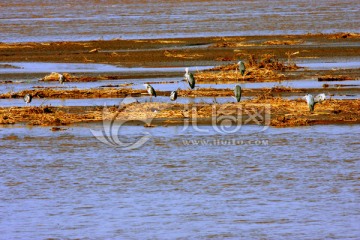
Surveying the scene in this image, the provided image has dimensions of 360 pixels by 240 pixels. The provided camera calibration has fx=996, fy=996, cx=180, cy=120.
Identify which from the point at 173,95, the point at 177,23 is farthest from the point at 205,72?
the point at 177,23

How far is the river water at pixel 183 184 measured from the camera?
10875mm

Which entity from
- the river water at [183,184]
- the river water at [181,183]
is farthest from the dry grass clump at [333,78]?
the river water at [183,184]

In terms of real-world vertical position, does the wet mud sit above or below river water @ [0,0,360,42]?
below

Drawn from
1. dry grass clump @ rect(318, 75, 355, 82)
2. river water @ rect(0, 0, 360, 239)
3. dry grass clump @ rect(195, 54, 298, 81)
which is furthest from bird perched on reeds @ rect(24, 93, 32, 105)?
dry grass clump @ rect(318, 75, 355, 82)

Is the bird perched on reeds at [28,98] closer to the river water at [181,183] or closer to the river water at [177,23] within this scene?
the river water at [181,183]

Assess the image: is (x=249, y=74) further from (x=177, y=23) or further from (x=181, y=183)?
(x=177, y=23)

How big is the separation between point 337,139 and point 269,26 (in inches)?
1043

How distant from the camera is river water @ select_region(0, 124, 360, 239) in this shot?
10.9 m

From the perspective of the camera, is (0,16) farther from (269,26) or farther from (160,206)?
(160,206)

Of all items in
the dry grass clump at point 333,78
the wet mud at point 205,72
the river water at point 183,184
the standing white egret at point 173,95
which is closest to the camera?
the river water at point 183,184

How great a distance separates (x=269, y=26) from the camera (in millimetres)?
41969

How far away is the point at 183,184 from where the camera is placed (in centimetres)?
1303

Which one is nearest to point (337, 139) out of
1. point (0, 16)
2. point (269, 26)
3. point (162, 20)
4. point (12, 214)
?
point (12, 214)

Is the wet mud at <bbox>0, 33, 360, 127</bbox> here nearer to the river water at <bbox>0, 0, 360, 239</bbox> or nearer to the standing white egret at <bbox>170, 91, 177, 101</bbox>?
the standing white egret at <bbox>170, 91, 177, 101</bbox>
